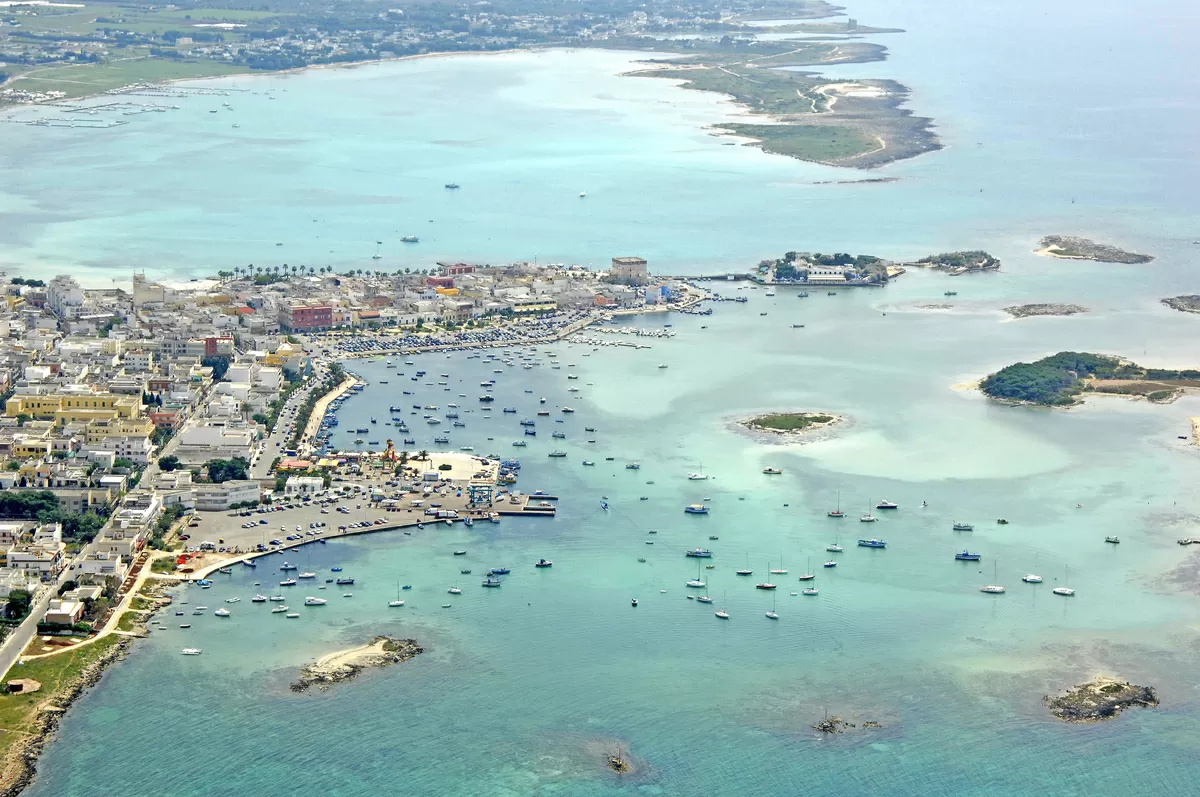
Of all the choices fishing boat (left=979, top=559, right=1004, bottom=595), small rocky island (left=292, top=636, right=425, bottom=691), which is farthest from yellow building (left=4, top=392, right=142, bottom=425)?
fishing boat (left=979, top=559, right=1004, bottom=595)

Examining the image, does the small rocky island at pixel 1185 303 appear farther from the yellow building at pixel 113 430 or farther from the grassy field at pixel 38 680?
the grassy field at pixel 38 680

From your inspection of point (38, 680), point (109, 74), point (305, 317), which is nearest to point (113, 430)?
point (38, 680)

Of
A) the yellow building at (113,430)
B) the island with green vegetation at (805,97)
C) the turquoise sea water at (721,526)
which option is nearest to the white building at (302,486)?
the turquoise sea water at (721,526)

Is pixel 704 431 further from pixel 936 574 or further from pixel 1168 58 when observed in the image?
pixel 1168 58

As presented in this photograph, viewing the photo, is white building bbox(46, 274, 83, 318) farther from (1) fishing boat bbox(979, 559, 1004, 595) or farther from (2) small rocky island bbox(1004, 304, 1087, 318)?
(1) fishing boat bbox(979, 559, 1004, 595)

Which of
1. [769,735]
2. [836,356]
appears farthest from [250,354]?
[769,735]


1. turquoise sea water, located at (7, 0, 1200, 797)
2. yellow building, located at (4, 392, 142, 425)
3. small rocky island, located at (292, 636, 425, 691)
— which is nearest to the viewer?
turquoise sea water, located at (7, 0, 1200, 797)
